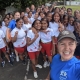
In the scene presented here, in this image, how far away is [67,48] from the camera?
1.83m

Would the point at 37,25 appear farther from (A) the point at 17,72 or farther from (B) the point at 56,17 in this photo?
(A) the point at 17,72

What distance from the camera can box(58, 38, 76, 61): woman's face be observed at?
6.04 feet

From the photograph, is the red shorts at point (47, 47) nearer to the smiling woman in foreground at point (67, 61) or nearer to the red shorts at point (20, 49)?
the red shorts at point (20, 49)

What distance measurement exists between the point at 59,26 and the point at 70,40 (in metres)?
3.88

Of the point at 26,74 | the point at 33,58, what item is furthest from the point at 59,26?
the point at 26,74

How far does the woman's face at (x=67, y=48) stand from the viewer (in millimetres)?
1840

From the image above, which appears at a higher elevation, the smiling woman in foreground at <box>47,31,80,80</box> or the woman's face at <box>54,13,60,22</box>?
the smiling woman in foreground at <box>47,31,80,80</box>

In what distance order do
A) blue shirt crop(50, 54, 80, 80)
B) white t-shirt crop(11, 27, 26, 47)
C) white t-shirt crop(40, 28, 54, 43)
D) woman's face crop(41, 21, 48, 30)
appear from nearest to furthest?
1. blue shirt crop(50, 54, 80, 80)
2. woman's face crop(41, 21, 48, 30)
3. white t-shirt crop(40, 28, 54, 43)
4. white t-shirt crop(11, 27, 26, 47)

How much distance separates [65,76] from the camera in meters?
1.82

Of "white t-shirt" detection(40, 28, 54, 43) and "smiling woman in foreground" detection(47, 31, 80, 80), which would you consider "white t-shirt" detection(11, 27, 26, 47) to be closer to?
"white t-shirt" detection(40, 28, 54, 43)

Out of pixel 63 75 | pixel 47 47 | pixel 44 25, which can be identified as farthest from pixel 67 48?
pixel 47 47

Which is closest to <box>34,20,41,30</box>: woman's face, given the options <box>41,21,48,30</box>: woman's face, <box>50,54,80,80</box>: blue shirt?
<box>41,21,48,30</box>: woman's face

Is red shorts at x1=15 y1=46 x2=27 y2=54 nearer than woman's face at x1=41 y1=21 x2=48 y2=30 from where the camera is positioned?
No

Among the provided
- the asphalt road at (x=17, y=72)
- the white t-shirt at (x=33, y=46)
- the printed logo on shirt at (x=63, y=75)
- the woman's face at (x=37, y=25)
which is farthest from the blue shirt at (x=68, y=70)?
the asphalt road at (x=17, y=72)
